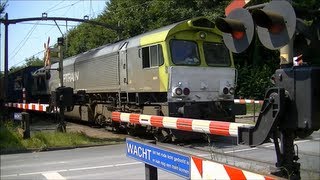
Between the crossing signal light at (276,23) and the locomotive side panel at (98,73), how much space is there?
12327mm

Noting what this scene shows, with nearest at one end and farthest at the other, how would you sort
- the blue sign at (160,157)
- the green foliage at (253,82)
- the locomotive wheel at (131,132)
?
the blue sign at (160,157)
the locomotive wheel at (131,132)
the green foliage at (253,82)

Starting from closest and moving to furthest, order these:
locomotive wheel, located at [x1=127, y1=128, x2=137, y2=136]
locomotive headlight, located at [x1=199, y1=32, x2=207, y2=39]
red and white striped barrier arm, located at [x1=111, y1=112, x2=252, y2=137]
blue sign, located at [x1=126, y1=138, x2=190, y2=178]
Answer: blue sign, located at [x1=126, y1=138, x2=190, y2=178] → red and white striped barrier arm, located at [x1=111, y1=112, x2=252, y2=137] → locomotive headlight, located at [x1=199, y1=32, x2=207, y2=39] → locomotive wheel, located at [x1=127, y1=128, x2=137, y2=136]

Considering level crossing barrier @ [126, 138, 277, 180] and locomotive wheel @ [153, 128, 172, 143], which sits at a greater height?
level crossing barrier @ [126, 138, 277, 180]

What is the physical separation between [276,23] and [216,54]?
10.3 meters

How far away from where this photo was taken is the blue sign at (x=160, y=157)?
385 cm

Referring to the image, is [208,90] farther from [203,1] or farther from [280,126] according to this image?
[203,1]

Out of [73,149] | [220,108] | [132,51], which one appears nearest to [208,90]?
[220,108]

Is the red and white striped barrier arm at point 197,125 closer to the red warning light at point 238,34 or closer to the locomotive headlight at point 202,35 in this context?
the red warning light at point 238,34

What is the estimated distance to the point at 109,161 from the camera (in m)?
10.4

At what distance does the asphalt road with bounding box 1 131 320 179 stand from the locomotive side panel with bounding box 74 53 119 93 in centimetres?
390

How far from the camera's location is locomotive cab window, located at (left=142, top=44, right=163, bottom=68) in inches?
523

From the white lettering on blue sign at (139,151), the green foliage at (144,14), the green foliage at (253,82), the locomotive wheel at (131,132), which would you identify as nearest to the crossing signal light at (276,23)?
the white lettering on blue sign at (139,151)

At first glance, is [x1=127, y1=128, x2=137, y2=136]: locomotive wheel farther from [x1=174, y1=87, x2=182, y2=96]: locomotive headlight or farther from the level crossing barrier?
the level crossing barrier

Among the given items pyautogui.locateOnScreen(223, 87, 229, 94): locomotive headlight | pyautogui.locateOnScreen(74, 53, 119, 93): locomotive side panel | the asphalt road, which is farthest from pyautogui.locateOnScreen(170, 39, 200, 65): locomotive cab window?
pyautogui.locateOnScreen(74, 53, 119, 93): locomotive side panel
